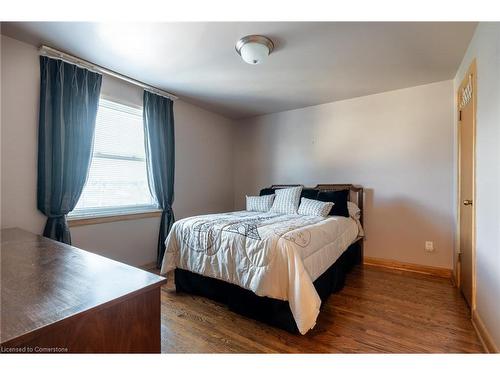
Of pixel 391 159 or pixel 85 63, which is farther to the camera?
pixel 391 159

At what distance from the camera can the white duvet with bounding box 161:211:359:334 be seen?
1.65 m

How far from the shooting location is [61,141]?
223 centimetres

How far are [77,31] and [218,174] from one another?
266 centimetres

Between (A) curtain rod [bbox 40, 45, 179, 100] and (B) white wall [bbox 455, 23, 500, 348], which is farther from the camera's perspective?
(A) curtain rod [bbox 40, 45, 179, 100]

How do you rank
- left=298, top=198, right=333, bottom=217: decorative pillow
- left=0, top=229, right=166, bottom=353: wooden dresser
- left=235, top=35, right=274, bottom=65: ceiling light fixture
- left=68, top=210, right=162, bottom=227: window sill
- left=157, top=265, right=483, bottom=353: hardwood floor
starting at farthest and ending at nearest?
1. left=298, top=198, right=333, bottom=217: decorative pillow
2. left=68, top=210, right=162, bottom=227: window sill
3. left=235, top=35, right=274, bottom=65: ceiling light fixture
4. left=157, top=265, right=483, bottom=353: hardwood floor
5. left=0, top=229, right=166, bottom=353: wooden dresser

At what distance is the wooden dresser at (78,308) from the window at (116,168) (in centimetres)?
163

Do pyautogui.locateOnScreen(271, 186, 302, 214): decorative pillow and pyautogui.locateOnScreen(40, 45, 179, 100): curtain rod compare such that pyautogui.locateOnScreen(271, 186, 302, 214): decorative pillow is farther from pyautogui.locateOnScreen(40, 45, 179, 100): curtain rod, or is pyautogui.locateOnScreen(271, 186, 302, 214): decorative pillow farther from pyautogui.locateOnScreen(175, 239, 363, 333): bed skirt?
pyautogui.locateOnScreen(40, 45, 179, 100): curtain rod

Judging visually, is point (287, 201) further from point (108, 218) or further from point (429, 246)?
point (108, 218)

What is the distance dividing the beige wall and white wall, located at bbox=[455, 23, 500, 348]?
1.18 metres

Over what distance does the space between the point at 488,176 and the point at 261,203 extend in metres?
2.28

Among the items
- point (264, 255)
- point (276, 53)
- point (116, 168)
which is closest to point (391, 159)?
point (276, 53)

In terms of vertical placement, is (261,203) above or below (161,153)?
below

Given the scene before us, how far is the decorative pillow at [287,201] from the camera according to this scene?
3.10 meters

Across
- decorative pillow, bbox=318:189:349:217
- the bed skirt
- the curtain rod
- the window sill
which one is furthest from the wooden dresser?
decorative pillow, bbox=318:189:349:217
